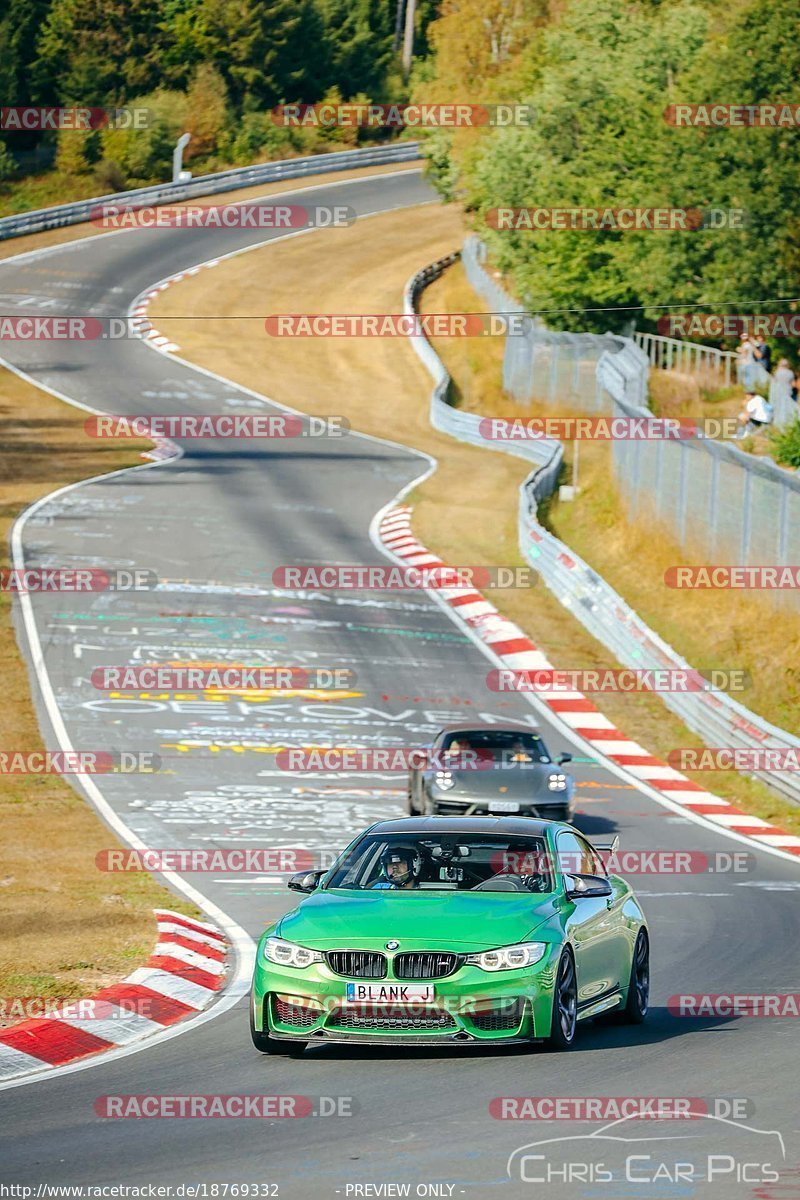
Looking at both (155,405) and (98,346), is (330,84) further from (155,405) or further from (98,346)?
(155,405)

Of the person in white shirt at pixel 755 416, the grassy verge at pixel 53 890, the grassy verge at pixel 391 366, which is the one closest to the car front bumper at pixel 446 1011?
the grassy verge at pixel 53 890

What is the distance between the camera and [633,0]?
65.9 m

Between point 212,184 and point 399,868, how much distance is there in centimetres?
7638

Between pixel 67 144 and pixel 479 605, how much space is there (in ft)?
180

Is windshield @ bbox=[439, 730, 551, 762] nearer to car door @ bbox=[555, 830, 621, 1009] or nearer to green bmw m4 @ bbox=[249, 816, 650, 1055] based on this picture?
car door @ bbox=[555, 830, 621, 1009]

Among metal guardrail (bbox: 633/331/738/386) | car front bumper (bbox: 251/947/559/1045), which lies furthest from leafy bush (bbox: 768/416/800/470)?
car front bumper (bbox: 251/947/559/1045)

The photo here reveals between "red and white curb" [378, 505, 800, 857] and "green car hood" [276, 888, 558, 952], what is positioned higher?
"green car hood" [276, 888, 558, 952]

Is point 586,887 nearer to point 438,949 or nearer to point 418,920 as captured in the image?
point 418,920

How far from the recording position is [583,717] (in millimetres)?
30516

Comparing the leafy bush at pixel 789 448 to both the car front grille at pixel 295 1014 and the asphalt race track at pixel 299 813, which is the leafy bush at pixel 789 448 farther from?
the car front grille at pixel 295 1014

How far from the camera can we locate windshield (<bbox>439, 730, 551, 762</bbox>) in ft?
73.0

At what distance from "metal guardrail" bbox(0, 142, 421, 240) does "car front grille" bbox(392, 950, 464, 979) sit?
7058 centimetres

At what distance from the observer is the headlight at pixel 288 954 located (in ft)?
34.7

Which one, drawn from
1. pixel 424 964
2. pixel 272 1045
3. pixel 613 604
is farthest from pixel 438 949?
pixel 613 604
